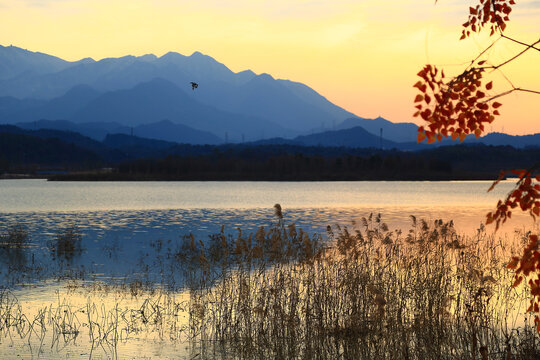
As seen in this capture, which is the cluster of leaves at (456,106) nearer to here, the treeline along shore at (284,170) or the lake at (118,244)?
the lake at (118,244)

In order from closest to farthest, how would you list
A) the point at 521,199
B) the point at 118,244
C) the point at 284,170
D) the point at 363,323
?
the point at 521,199 → the point at 363,323 → the point at 118,244 → the point at 284,170

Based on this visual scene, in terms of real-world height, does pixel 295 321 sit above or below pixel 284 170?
below

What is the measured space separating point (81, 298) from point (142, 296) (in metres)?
1.84

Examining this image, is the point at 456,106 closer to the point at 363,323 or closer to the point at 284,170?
the point at 363,323

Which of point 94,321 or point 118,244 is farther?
point 118,244

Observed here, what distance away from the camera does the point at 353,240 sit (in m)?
15.1

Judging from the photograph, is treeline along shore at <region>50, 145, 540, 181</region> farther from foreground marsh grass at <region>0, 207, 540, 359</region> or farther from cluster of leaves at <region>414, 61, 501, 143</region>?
cluster of leaves at <region>414, 61, 501, 143</region>

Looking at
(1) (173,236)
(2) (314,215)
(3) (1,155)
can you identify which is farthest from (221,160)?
(1) (173,236)

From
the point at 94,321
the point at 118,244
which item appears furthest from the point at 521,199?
the point at 118,244

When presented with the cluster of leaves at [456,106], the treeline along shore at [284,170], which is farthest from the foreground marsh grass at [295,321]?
the treeline along shore at [284,170]

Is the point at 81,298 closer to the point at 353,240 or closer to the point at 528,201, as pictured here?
the point at 353,240

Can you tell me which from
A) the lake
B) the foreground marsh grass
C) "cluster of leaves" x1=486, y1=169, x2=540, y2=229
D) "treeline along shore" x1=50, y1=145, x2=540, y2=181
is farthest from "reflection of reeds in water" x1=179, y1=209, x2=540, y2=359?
"treeline along shore" x1=50, y1=145, x2=540, y2=181

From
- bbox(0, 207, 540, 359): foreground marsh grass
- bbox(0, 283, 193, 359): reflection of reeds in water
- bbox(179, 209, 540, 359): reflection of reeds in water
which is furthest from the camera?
bbox(0, 283, 193, 359): reflection of reeds in water

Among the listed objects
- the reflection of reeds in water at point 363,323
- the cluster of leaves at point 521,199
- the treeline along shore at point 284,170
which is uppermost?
the treeline along shore at point 284,170
